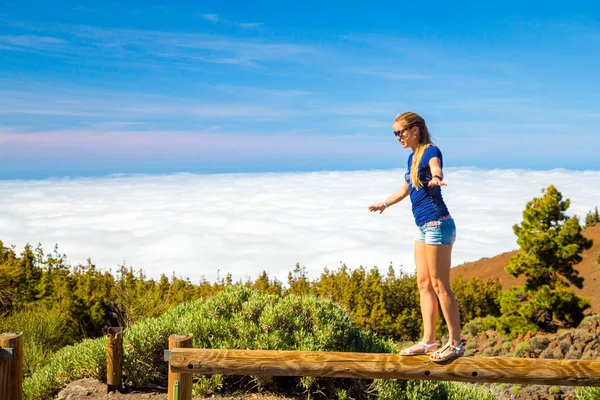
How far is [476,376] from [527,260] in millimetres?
18684

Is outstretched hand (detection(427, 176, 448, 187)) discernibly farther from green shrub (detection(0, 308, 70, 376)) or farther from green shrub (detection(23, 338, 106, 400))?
green shrub (detection(0, 308, 70, 376))

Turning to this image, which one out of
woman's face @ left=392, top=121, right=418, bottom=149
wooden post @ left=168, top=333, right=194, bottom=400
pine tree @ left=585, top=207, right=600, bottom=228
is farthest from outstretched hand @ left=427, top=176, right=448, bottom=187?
pine tree @ left=585, top=207, right=600, bottom=228

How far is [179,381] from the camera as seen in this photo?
227 inches

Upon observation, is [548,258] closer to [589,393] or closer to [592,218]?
[589,393]

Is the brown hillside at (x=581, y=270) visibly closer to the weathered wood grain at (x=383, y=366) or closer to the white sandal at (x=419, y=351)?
the weathered wood grain at (x=383, y=366)

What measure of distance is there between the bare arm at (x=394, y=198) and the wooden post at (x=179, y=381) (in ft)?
8.23

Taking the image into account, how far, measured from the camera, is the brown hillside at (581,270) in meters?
33.4

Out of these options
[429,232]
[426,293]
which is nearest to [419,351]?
[426,293]

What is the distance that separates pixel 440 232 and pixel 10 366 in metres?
5.03

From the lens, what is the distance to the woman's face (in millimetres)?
5941

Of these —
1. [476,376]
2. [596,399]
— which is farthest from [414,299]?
[476,376]

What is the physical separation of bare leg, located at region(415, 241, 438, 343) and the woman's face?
1025 mm

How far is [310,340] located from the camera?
8.76 meters

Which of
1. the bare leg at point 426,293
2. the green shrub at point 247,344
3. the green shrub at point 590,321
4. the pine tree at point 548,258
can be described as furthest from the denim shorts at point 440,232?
the green shrub at point 590,321
